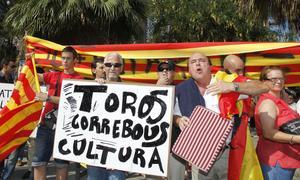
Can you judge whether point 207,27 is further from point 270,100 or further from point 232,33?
point 270,100

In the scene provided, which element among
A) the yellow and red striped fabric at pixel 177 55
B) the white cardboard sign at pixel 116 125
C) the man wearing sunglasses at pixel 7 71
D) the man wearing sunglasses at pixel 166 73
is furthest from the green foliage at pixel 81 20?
the white cardboard sign at pixel 116 125

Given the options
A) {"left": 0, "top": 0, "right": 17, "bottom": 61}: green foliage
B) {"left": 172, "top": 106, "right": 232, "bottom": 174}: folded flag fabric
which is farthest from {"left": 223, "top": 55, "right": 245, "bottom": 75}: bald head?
{"left": 0, "top": 0, "right": 17, "bottom": 61}: green foliage

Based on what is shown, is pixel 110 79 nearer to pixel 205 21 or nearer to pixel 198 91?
pixel 198 91

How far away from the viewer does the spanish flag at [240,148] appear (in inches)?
134

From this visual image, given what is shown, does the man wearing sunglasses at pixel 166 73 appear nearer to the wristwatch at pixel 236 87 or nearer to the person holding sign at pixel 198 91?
the person holding sign at pixel 198 91

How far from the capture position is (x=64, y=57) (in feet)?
15.0

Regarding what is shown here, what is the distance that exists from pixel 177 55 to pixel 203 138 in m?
2.44

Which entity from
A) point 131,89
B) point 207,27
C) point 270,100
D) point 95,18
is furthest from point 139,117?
point 207,27

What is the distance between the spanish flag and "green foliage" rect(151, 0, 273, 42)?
1542 centimetres

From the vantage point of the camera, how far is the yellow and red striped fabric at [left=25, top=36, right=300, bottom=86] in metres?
5.27

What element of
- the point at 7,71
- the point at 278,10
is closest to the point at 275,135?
the point at 7,71

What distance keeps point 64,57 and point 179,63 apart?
5.57 ft

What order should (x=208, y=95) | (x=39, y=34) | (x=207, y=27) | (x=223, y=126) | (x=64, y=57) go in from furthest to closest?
(x=207, y=27) → (x=39, y=34) → (x=64, y=57) → (x=208, y=95) → (x=223, y=126)

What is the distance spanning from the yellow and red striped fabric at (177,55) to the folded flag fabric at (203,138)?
2.14m
